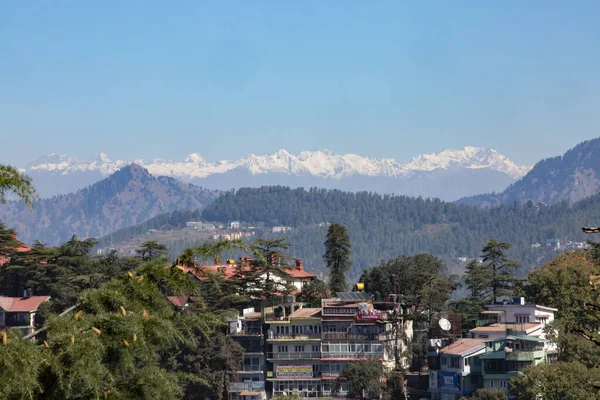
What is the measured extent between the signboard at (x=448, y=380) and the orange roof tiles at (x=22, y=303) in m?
25.6

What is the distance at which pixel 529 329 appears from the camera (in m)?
64.6

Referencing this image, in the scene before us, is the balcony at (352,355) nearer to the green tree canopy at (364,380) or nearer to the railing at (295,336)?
the railing at (295,336)

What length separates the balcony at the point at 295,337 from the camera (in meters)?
71.2

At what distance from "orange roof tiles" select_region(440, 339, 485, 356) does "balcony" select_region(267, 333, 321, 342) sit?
9187mm

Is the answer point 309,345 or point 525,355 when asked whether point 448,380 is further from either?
point 309,345

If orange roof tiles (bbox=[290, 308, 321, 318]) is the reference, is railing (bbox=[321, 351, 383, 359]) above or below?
below

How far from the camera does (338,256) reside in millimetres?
87188

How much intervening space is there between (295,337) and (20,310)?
17.9 meters

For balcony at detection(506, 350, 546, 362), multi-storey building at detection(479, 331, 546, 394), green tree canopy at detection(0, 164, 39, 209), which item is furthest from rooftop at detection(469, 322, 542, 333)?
green tree canopy at detection(0, 164, 39, 209)

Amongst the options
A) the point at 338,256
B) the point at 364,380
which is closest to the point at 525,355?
the point at 364,380

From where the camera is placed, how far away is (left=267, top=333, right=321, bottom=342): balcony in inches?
2805

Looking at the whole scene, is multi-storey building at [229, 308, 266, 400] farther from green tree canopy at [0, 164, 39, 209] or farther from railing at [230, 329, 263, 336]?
green tree canopy at [0, 164, 39, 209]

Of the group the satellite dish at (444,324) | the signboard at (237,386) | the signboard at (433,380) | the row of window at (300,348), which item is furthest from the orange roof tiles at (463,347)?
the signboard at (237,386)

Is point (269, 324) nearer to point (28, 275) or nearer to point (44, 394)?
point (28, 275)
